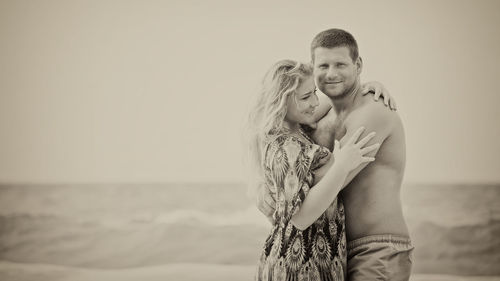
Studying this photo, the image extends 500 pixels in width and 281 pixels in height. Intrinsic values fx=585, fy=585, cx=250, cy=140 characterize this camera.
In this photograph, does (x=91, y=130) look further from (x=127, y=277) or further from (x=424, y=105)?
(x=424, y=105)

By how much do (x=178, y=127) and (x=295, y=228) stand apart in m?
1.87

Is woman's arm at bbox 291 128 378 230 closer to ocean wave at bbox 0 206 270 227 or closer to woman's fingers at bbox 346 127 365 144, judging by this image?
woman's fingers at bbox 346 127 365 144

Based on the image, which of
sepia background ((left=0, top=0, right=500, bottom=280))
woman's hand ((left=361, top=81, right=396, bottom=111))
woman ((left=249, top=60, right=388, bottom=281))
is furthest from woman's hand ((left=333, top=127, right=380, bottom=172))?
sepia background ((left=0, top=0, right=500, bottom=280))

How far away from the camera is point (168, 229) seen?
3.94 m

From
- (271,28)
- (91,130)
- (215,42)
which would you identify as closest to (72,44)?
(91,130)

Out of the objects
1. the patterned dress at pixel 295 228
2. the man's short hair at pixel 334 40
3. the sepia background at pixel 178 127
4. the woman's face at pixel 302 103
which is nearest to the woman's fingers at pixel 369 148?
the patterned dress at pixel 295 228

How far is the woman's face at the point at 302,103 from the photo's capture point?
2394mm

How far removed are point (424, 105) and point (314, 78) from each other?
165 centimetres

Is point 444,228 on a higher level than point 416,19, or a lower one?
lower

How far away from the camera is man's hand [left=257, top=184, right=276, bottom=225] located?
7.93 ft

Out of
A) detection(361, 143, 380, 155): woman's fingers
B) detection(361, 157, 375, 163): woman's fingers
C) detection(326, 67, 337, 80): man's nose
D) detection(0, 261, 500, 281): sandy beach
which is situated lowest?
detection(0, 261, 500, 281): sandy beach

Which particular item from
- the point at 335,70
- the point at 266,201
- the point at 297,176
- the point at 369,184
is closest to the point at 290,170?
the point at 297,176

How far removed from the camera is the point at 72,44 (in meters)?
4.07

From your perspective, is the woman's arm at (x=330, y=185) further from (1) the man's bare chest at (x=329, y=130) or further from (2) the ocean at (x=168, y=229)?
(2) the ocean at (x=168, y=229)
